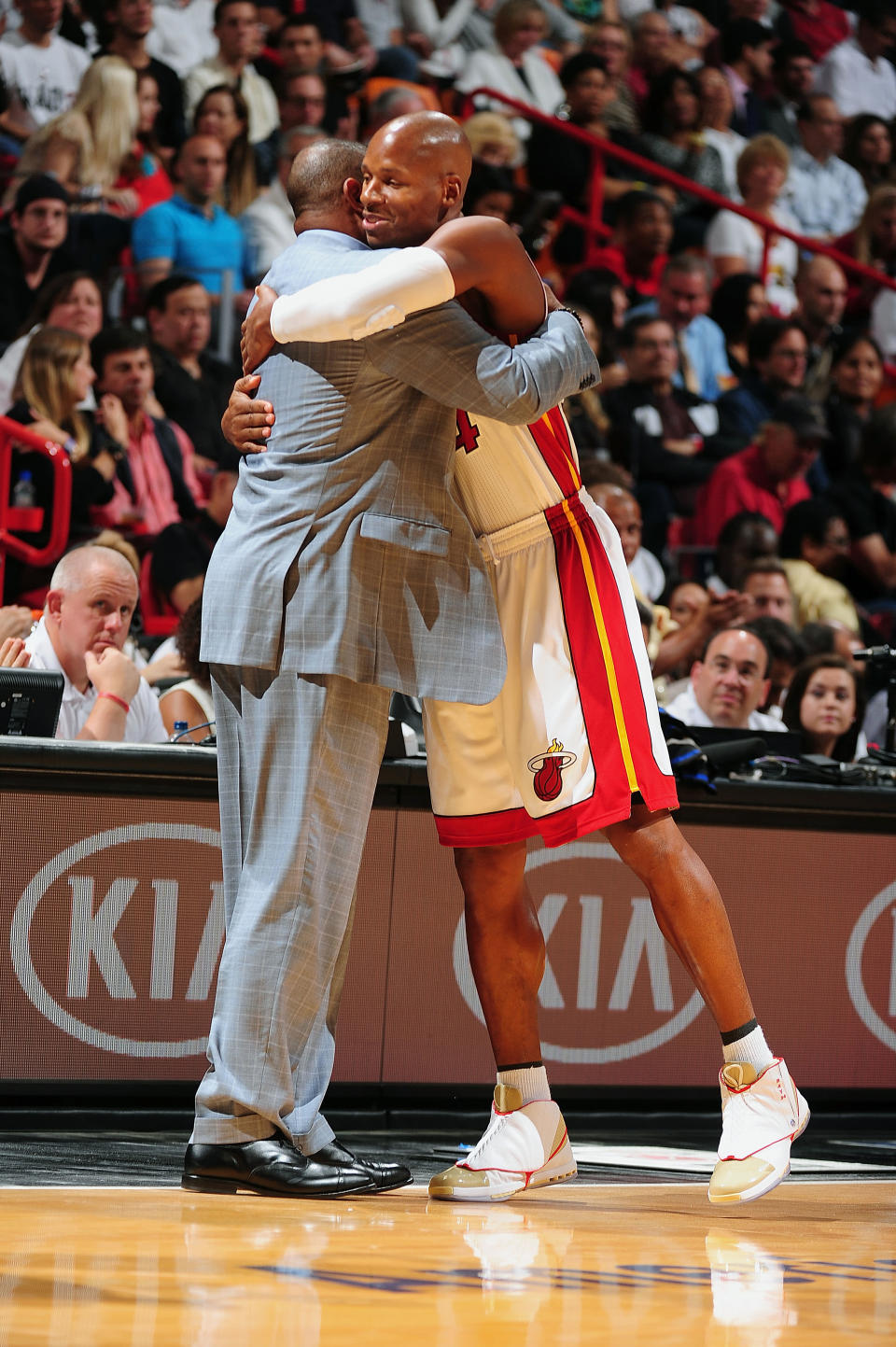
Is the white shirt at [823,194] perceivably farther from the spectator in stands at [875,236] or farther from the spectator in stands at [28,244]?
the spectator in stands at [28,244]

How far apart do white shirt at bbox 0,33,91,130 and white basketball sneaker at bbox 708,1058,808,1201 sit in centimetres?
602

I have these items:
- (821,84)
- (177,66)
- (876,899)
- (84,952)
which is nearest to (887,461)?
(821,84)

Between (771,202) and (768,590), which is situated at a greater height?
(771,202)

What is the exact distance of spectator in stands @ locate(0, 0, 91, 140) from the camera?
738 centimetres

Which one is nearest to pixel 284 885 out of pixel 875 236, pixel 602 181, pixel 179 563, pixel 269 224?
pixel 179 563

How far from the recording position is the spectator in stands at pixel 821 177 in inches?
420

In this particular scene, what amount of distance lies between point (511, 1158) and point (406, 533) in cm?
98

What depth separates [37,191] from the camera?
696 cm

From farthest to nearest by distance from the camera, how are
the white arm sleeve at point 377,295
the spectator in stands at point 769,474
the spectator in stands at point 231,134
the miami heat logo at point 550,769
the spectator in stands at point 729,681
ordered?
the spectator in stands at point 769,474 → the spectator in stands at point 231,134 → the spectator in stands at point 729,681 → the miami heat logo at point 550,769 → the white arm sleeve at point 377,295

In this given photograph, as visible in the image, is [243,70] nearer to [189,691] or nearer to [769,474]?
[769,474]

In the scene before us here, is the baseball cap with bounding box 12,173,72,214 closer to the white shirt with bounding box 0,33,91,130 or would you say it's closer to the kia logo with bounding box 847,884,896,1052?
the white shirt with bounding box 0,33,91,130

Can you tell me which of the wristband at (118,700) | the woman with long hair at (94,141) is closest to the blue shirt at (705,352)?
the woman with long hair at (94,141)

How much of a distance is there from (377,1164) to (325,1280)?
2.67ft

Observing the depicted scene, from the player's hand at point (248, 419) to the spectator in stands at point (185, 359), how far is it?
15.0ft
